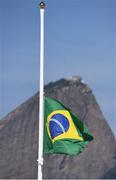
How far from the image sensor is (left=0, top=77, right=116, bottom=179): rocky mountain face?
136 metres

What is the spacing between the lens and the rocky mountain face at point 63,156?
445 ft

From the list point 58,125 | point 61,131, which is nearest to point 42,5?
point 58,125

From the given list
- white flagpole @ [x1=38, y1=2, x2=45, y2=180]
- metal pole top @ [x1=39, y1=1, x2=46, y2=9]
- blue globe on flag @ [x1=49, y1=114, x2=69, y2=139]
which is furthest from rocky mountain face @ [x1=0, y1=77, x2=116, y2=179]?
white flagpole @ [x1=38, y1=2, x2=45, y2=180]

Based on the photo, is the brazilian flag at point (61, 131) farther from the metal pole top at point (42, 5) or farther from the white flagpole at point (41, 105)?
the metal pole top at point (42, 5)

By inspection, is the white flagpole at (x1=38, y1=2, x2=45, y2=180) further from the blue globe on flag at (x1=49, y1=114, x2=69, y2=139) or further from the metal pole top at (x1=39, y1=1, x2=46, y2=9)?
the blue globe on flag at (x1=49, y1=114, x2=69, y2=139)

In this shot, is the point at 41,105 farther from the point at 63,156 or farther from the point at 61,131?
the point at 63,156

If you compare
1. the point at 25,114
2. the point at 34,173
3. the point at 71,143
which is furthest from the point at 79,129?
the point at 25,114

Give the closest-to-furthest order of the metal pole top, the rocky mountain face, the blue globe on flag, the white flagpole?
the white flagpole → the blue globe on flag → the metal pole top → the rocky mountain face

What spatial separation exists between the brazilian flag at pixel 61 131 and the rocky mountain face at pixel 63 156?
11707cm

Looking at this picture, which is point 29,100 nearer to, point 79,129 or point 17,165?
point 17,165

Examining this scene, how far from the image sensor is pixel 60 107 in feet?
50.5

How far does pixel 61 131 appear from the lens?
15227 mm

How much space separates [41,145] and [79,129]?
49.0 inches

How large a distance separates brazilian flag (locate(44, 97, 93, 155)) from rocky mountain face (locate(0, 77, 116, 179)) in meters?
117
